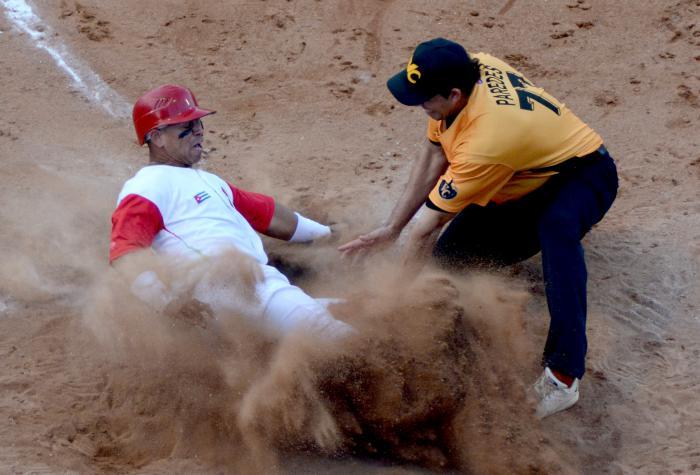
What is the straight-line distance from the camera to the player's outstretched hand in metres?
5.13

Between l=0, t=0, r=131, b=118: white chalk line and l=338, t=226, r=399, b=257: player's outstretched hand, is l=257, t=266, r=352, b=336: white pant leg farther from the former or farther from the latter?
l=0, t=0, r=131, b=118: white chalk line

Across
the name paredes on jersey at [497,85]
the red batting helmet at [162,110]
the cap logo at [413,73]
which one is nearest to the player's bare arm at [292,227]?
the red batting helmet at [162,110]

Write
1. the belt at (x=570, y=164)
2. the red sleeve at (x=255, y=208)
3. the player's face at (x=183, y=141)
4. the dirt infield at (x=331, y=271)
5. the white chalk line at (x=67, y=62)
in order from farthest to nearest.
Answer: the white chalk line at (x=67, y=62) → the red sleeve at (x=255, y=208) → the player's face at (x=183, y=141) → the belt at (x=570, y=164) → the dirt infield at (x=331, y=271)

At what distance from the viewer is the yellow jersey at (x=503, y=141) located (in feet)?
14.6

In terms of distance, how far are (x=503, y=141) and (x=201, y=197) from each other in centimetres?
190

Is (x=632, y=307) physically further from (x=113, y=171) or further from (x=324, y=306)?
(x=113, y=171)

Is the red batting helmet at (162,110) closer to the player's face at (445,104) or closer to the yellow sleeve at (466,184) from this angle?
the player's face at (445,104)

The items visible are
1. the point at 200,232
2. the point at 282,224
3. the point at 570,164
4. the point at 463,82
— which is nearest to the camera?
the point at 463,82

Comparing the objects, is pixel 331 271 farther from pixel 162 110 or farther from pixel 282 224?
pixel 162 110

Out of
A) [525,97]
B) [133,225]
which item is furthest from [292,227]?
[525,97]

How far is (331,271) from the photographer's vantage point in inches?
226

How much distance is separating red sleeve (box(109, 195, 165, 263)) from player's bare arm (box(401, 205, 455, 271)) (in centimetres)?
148

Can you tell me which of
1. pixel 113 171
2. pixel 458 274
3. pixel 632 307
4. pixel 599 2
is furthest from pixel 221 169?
pixel 599 2

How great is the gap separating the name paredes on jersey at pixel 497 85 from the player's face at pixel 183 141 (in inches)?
73.3
